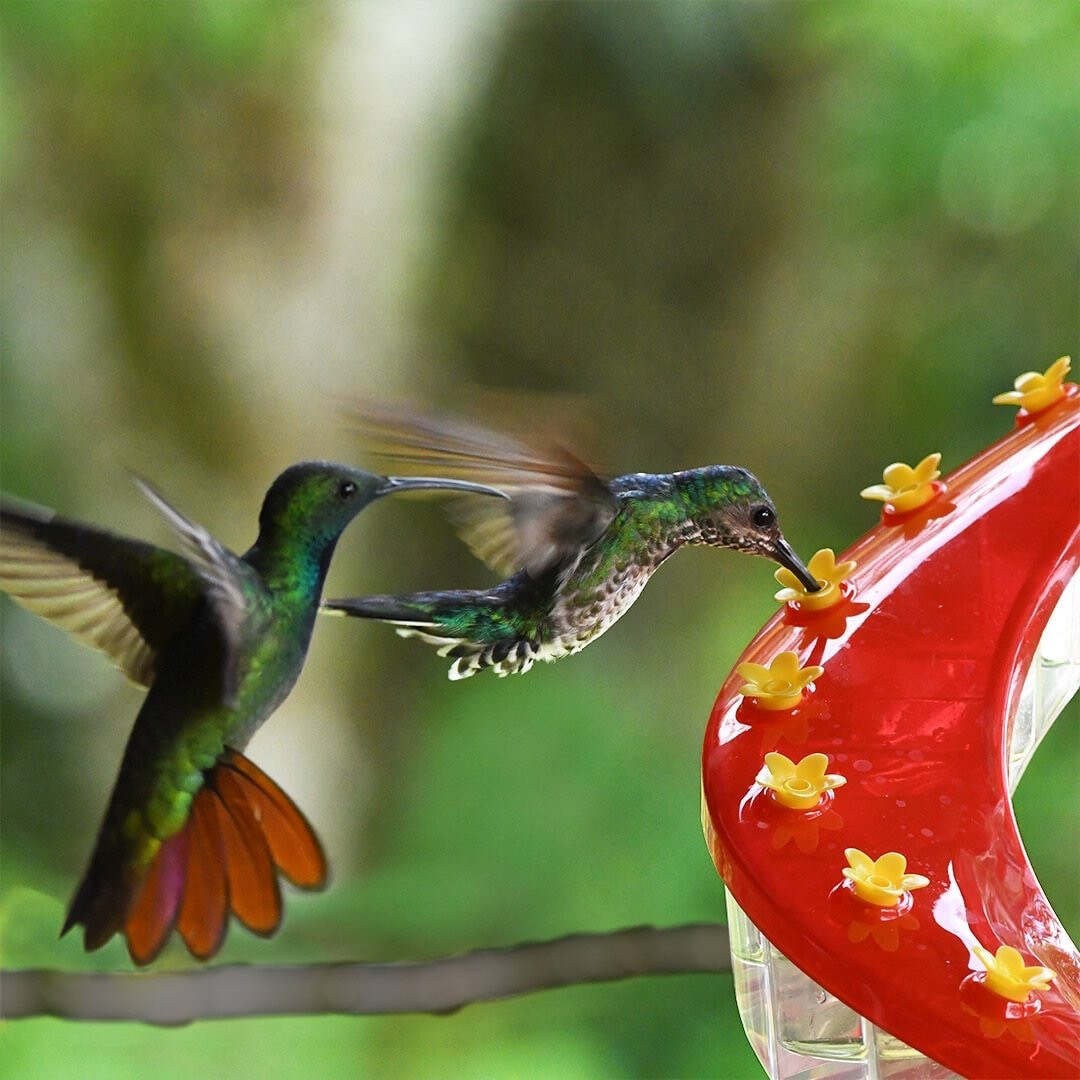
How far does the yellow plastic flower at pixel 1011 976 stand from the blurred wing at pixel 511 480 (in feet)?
0.83

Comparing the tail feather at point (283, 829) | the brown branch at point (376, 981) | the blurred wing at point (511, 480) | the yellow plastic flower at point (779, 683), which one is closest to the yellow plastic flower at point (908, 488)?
the yellow plastic flower at point (779, 683)

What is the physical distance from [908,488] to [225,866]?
1.58ft

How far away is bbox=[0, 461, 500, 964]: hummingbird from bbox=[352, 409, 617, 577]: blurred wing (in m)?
0.02

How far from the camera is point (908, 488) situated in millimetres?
878

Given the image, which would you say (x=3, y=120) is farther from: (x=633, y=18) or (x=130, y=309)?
(x=633, y=18)

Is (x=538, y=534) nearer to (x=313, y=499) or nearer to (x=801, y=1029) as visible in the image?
(x=313, y=499)

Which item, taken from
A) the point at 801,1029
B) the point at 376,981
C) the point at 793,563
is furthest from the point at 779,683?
the point at 376,981

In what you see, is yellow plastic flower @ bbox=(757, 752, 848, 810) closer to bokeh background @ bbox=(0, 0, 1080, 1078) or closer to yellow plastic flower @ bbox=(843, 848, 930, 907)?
yellow plastic flower @ bbox=(843, 848, 930, 907)

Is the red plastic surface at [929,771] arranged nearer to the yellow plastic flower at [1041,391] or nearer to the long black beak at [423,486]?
the yellow plastic flower at [1041,391]

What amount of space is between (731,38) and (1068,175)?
457mm

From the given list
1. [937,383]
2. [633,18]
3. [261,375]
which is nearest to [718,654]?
[937,383]

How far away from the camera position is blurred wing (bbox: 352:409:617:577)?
64 cm

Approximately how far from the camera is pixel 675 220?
5.96ft

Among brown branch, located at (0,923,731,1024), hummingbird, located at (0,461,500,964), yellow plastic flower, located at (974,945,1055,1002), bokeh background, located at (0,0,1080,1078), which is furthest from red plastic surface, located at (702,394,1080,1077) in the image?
brown branch, located at (0,923,731,1024)
